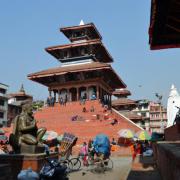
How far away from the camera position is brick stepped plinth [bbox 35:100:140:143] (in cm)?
2497

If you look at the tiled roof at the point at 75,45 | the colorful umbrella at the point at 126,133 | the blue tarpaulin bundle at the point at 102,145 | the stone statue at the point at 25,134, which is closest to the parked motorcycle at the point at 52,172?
the stone statue at the point at 25,134

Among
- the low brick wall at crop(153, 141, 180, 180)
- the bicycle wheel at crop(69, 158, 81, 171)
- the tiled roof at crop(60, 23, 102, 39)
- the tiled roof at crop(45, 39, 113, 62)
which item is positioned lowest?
the bicycle wheel at crop(69, 158, 81, 171)

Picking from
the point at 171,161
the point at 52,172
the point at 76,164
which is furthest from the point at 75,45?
the point at 171,161

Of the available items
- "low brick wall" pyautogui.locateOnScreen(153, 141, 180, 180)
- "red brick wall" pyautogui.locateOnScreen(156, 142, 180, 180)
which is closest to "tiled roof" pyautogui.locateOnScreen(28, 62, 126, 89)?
"low brick wall" pyautogui.locateOnScreen(153, 141, 180, 180)

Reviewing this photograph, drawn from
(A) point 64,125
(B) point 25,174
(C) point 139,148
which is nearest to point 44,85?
(A) point 64,125

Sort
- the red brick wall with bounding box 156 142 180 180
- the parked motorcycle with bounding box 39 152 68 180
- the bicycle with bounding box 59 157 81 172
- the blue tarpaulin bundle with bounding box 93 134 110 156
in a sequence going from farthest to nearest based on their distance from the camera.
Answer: the blue tarpaulin bundle with bounding box 93 134 110 156, the bicycle with bounding box 59 157 81 172, the parked motorcycle with bounding box 39 152 68 180, the red brick wall with bounding box 156 142 180 180

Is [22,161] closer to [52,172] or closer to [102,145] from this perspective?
[52,172]

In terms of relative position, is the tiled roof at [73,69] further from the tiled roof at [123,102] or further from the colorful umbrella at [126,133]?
the tiled roof at [123,102]

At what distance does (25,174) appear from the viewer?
18.9 ft

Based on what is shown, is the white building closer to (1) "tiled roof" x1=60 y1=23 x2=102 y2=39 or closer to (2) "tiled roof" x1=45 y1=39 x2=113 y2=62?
(2) "tiled roof" x1=45 y1=39 x2=113 y2=62

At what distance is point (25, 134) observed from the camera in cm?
856

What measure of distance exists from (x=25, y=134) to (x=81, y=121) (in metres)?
18.4

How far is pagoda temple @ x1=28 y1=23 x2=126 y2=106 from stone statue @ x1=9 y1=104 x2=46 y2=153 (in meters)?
22.8

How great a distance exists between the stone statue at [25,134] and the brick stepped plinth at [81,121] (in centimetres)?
1594
